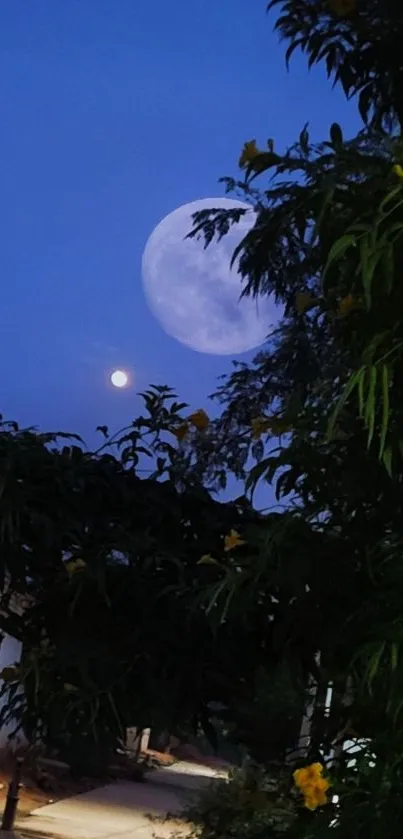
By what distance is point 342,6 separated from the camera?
0.93 m

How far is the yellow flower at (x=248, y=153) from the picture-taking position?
0.82 metres

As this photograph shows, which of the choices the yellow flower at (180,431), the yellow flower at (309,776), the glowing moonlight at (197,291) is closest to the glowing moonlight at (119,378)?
the yellow flower at (180,431)

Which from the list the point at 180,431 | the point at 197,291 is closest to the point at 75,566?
the point at 180,431

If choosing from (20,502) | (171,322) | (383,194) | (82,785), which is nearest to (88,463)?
(20,502)

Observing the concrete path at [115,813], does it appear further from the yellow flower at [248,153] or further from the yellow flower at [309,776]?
the yellow flower at [248,153]

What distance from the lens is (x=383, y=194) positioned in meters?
0.72

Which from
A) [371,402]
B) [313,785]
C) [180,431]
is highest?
[180,431]

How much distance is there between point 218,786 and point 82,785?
4433mm

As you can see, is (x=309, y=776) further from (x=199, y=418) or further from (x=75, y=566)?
(x=199, y=418)

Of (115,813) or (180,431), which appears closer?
(180,431)

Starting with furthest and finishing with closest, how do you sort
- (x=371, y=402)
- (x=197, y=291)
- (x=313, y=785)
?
1. (x=197, y=291)
2. (x=313, y=785)
3. (x=371, y=402)

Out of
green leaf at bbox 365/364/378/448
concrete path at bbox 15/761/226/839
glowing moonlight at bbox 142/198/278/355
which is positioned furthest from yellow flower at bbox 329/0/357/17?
concrete path at bbox 15/761/226/839

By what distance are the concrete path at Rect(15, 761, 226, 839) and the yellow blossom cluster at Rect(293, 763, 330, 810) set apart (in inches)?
129

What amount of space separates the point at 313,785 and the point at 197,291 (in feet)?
7.60
